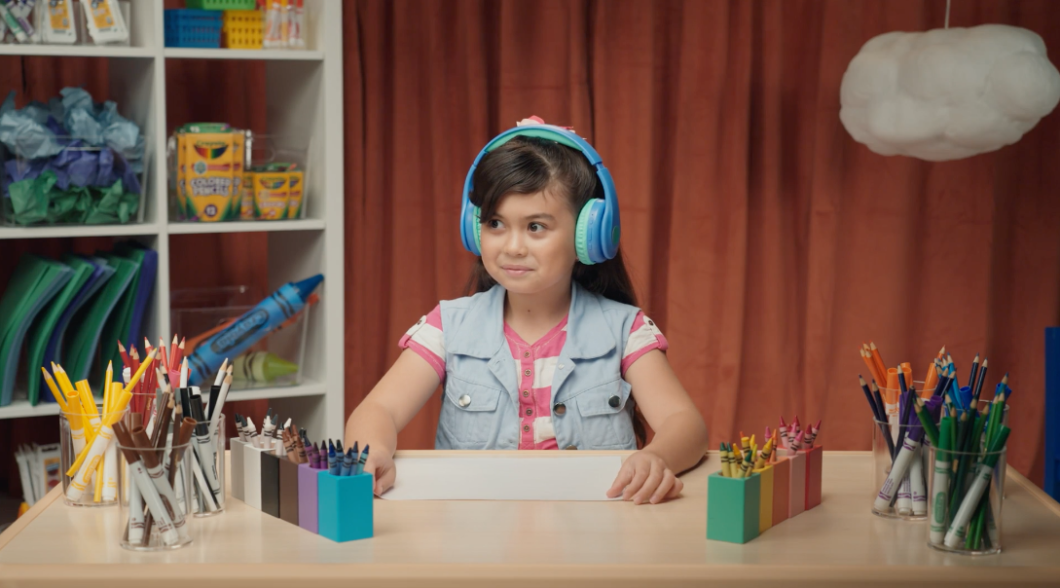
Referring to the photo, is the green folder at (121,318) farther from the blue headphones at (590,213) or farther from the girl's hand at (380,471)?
the girl's hand at (380,471)

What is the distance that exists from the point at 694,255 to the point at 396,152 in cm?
81

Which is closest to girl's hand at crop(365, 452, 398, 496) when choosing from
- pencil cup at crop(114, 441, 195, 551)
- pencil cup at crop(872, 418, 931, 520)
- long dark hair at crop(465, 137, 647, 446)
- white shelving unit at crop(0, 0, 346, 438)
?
pencil cup at crop(114, 441, 195, 551)

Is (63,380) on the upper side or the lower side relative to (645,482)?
upper

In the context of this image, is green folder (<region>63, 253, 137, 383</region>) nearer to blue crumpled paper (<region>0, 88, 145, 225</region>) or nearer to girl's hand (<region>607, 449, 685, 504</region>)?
blue crumpled paper (<region>0, 88, 145, 225</region>)

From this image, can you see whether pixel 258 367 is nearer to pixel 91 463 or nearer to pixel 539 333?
pixel 539 333

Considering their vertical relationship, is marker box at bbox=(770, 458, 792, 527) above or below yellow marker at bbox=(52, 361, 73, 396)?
below

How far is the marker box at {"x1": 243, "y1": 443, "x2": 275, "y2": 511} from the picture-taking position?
118 centimetres

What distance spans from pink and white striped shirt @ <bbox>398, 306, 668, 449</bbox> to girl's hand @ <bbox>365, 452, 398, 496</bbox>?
1.31ft

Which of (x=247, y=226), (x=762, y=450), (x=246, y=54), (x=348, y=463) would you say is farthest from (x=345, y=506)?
(x=246, y=54)

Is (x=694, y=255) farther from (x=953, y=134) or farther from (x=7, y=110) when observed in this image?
(x=7, y=110)

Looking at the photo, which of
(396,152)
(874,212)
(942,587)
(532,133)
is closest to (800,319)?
(874,212)

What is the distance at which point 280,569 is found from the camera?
98 cm

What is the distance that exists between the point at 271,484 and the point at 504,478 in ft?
0.92

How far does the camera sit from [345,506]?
1.07 metres
